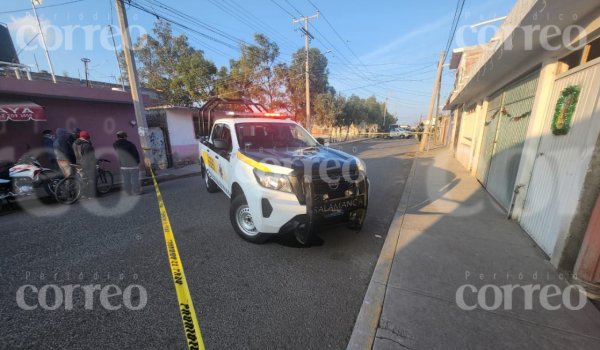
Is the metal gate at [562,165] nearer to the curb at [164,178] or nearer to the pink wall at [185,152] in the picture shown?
the curb at [164,178]

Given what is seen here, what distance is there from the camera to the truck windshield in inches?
167

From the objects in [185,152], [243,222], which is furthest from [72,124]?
[243,222]

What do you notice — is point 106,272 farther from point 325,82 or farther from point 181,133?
point 325,82

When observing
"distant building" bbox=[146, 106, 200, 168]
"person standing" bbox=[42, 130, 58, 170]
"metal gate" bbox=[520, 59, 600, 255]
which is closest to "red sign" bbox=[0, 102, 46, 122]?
"person standing" bbox=[42, 130, 58, 170]

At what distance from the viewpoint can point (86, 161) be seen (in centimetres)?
588

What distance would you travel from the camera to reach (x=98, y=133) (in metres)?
8.67

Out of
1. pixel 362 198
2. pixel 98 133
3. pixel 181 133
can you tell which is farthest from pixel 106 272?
pixel 181 133

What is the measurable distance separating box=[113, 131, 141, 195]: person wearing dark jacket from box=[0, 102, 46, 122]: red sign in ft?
9.46

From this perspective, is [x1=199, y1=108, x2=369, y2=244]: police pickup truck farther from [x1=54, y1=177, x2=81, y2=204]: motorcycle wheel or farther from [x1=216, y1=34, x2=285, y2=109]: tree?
[x1=216, y1=34, x2=285, y2=109]: tree

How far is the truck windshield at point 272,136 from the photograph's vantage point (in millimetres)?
4252

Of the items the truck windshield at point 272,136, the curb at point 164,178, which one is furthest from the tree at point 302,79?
the truck windshield at point 272,136

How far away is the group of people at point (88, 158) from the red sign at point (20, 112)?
1.08 meters

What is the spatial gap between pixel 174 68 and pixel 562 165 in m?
25.2

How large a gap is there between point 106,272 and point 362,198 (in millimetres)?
3515
